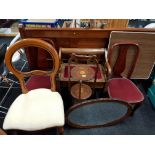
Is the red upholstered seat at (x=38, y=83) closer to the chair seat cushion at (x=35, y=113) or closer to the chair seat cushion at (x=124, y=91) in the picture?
the chair seat cushion at (x=35, y=113)

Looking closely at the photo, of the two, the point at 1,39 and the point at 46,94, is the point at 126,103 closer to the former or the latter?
the point at 46,94

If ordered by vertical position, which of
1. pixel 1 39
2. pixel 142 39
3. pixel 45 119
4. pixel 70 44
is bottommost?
pixel 1 39

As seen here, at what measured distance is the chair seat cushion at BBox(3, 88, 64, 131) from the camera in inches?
40.7

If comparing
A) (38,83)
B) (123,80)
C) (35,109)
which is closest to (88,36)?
(123,80)

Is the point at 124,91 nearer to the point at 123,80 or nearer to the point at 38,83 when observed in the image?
the point at 123,80

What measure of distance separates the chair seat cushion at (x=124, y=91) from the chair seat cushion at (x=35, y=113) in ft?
1.98

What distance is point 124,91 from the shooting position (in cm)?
147

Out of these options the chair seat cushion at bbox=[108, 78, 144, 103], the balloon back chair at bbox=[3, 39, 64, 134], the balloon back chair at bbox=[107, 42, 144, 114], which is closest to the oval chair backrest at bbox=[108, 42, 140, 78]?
the balloon back chair at bbox=[107, 42, 144, 114]

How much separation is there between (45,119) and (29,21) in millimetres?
1178

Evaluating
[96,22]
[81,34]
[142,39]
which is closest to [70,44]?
[81,34]

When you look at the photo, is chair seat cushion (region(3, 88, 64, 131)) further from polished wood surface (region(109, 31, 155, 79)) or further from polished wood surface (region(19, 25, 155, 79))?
polished wood surface (region(109, 31, 155, 79))

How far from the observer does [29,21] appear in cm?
164

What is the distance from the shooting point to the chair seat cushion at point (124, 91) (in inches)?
55.3

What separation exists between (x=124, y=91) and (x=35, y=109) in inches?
35.5
